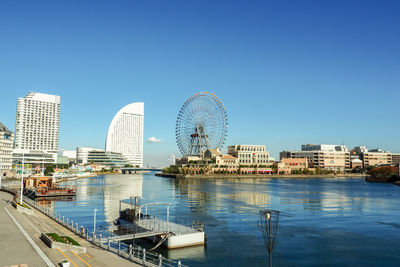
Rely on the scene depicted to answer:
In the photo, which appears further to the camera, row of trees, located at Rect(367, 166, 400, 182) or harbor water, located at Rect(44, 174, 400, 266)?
row of trees, located at Rect(367, 166, 400, 182)

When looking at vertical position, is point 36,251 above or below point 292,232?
above

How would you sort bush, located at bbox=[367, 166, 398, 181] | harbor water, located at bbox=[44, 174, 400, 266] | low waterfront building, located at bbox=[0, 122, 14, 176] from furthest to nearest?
bush, located at bbox=[367, 166, 398, 181], low waterfront building, located at bbox=[0, 122, 14, 176], harbor water, located at bbox=[44, 174, 400, 266]

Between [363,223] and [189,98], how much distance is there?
420ft

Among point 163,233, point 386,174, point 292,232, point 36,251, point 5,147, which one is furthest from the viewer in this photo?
point 386,174

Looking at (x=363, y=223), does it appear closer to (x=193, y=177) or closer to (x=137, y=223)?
(x=137, y=223)

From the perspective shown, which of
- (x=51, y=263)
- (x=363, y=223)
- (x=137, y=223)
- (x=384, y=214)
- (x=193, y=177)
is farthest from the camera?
(x=193, y=177)

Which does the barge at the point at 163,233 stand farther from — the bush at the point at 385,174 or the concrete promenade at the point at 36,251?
the bush at the point at 385,174

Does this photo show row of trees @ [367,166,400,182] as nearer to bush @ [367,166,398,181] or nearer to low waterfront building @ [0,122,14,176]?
bush @ [367,166,398,181]

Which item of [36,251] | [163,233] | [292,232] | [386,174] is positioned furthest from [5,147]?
[386,174]

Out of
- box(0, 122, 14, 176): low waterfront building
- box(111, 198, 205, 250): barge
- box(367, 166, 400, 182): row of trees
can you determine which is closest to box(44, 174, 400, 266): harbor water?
box(111, 198, 205, 250): barge

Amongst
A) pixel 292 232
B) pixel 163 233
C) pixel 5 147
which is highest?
pixel 5 147

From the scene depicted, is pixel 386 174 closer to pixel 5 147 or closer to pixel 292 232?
pixel 292 232

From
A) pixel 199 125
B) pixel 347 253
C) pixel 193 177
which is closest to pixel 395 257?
pixel 347 253

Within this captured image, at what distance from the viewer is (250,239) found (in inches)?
1560
